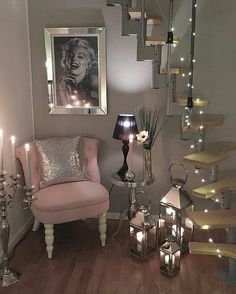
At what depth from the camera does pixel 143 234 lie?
2746 millimetres

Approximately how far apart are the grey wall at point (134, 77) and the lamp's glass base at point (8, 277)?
129 centimetres

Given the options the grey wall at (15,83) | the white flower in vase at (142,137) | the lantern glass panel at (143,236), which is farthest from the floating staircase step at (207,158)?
the grey wall at (15,83)

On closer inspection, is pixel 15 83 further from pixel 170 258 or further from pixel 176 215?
pixel 170 258

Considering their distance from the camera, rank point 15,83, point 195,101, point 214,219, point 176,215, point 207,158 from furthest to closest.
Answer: point 15,83 → point 195,101 → point 176,215 → point 207,158 → point 214,219

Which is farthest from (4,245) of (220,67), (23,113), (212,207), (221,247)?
(220,67)

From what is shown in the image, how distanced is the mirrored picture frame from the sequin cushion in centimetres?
38

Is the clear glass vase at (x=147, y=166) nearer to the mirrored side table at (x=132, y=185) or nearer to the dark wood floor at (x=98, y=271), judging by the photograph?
the mirrored side table at (x=132, y=185)

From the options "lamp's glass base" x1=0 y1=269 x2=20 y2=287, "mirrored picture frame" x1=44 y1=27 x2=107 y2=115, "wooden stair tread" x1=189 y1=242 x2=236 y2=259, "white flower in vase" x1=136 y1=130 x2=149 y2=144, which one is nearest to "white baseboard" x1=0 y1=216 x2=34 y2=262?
"lamp's glass base" x1=0 y1=269 x2=20 y2=287

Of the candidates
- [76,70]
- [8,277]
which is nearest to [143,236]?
[8,277]

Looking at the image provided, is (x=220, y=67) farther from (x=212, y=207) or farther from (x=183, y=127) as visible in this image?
(x=212, y=207)

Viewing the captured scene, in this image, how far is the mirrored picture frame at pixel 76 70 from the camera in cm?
324

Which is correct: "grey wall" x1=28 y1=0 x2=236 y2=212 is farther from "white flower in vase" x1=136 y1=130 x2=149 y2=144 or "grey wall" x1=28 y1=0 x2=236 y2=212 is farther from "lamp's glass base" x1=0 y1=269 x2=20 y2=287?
"lamp's glass base" x1=0 y1=269 x2=20 y2=287

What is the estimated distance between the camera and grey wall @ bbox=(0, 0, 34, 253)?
283 cm

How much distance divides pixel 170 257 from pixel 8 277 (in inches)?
46.6
